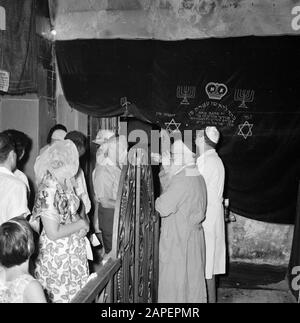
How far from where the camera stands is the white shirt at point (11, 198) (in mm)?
2191

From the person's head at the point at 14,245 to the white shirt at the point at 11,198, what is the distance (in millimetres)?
750

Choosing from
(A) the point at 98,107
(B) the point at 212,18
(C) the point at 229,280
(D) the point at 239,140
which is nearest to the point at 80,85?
(A) the point at 98,107

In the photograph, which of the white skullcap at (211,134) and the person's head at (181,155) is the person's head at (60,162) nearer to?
the person's head at (181,155)

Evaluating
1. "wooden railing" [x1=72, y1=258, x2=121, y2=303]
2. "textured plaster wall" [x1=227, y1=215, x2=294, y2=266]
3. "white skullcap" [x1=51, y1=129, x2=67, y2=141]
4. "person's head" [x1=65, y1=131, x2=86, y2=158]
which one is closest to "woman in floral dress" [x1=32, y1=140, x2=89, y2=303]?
"wooden railing" [x1=72, y1=258, x2=121, y2=303]

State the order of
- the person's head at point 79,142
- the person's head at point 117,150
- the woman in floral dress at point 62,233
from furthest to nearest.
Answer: the person's head at point 117,150 → the person's head at point 79,142 → the woman in floral dress at point 62,233

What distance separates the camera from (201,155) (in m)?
3.46

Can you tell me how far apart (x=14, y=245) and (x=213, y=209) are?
2307mm

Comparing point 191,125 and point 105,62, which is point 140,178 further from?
point 105,62

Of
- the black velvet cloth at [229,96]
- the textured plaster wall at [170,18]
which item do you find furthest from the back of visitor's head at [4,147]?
the textured plaster wall at [170,18]

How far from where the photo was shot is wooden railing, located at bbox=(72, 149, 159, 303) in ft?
5.64

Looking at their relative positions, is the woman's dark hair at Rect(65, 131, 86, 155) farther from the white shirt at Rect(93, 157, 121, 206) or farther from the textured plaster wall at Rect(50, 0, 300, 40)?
the textured plaster wall at Rect(50, 0, 300, 40)

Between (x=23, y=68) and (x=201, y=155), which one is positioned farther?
(x=23, y=68)

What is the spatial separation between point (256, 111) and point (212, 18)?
51.8 inches

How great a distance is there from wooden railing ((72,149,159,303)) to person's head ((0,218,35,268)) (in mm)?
301
